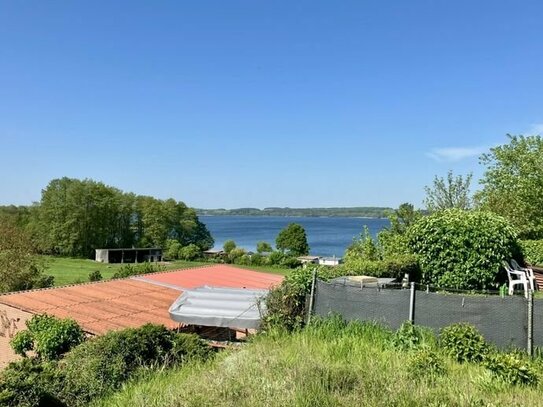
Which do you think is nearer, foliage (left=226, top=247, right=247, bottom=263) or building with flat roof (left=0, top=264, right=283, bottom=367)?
building with flat roof (left=0, top=264, right=283, bottom=367)

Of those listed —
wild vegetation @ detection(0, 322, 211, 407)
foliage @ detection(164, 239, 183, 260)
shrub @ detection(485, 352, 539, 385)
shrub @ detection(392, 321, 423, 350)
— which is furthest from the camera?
foliage @ detection(164, 239, 183, 260)

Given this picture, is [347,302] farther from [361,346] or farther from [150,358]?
[150,358]

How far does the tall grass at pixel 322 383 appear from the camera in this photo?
4.54 metres

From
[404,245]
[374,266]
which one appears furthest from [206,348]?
[404,245]

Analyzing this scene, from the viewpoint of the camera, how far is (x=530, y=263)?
17969mm

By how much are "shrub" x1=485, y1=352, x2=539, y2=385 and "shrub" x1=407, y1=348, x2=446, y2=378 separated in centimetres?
62

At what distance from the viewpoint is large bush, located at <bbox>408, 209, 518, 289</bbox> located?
36.4 ft

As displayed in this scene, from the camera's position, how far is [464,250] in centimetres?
1109

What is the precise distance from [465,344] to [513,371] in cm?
118

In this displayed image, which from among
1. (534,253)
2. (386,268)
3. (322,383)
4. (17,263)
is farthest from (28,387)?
(17,263)

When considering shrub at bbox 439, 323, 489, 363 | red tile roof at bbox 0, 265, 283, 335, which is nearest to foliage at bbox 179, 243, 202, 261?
red tile roof at bbox 0, 265, 283, 335

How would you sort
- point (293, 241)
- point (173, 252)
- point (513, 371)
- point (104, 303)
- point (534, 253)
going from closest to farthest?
1. point (513, 371)
2. point (104, 303)
3. point (534, 253)
4. point (173, 252)
5. point (293, 241)

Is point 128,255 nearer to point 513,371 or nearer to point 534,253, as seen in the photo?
point 534,253

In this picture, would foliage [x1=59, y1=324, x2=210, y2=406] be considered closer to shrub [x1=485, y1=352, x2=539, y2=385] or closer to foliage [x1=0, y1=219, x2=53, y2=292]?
shrub [x1=485, y1=352, x2=539, y2=385]
